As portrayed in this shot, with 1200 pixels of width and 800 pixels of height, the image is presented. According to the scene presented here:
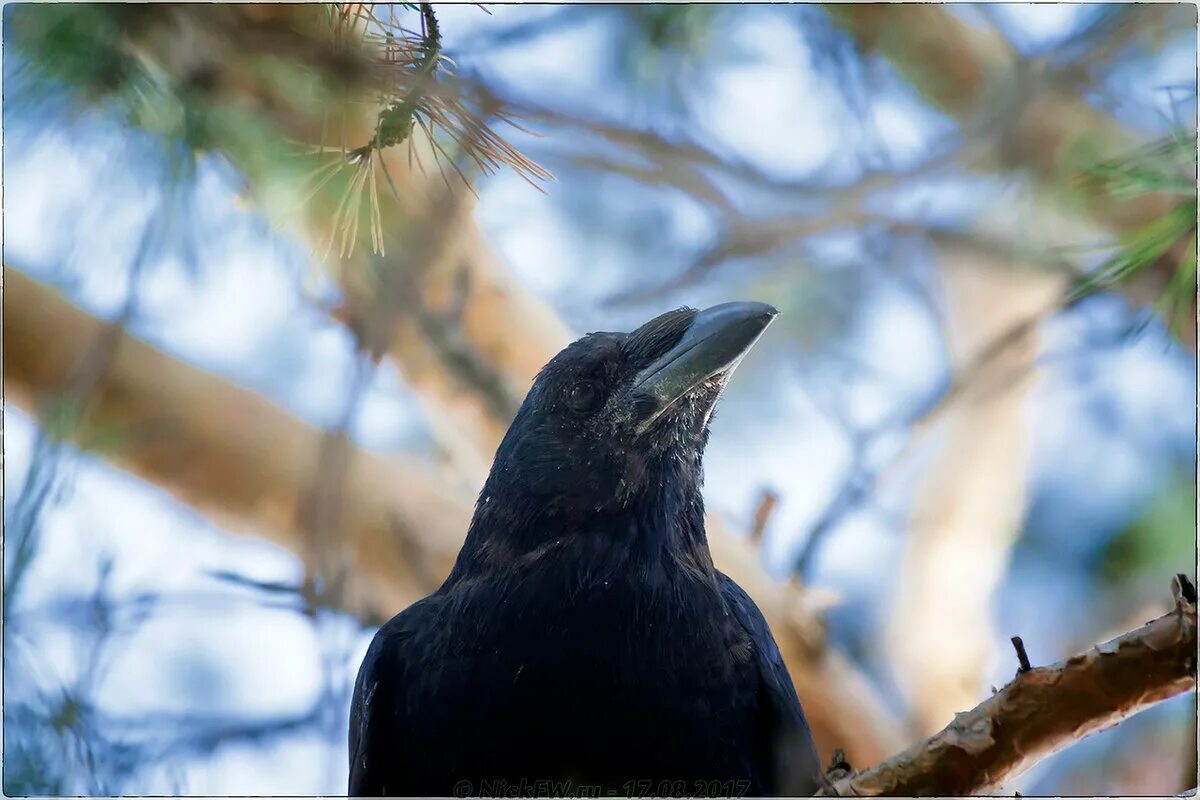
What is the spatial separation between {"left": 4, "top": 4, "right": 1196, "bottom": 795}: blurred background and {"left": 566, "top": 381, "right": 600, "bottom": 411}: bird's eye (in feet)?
1.23

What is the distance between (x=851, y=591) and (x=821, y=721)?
40cm

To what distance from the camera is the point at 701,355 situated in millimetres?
2213

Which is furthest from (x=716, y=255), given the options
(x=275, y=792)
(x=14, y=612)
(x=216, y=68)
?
(x=14, y=612)

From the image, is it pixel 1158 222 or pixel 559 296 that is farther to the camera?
pixel 559 296

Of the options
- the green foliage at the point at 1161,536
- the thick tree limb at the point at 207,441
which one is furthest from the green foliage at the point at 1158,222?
the thick tree limb at the point at 207,441

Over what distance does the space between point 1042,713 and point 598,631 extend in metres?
0.77

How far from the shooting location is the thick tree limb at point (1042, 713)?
1.69 meters

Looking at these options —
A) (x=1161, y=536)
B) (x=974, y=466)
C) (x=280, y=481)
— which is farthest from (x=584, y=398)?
(x=1161, y=536)

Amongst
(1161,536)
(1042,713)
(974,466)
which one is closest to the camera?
(1042,713)

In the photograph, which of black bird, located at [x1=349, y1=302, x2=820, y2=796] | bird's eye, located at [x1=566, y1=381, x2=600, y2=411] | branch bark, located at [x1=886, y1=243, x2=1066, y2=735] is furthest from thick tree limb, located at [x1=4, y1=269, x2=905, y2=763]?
bird's eye, located at [x1=566, y1=381, x2=600, y2=411]

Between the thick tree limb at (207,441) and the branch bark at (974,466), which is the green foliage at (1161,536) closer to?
the branch bark at (974,466)

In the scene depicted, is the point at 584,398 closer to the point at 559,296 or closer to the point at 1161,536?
the point at 559,296

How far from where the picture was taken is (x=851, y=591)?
3.00 meters

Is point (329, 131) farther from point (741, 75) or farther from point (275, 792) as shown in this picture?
point (275, 792)
